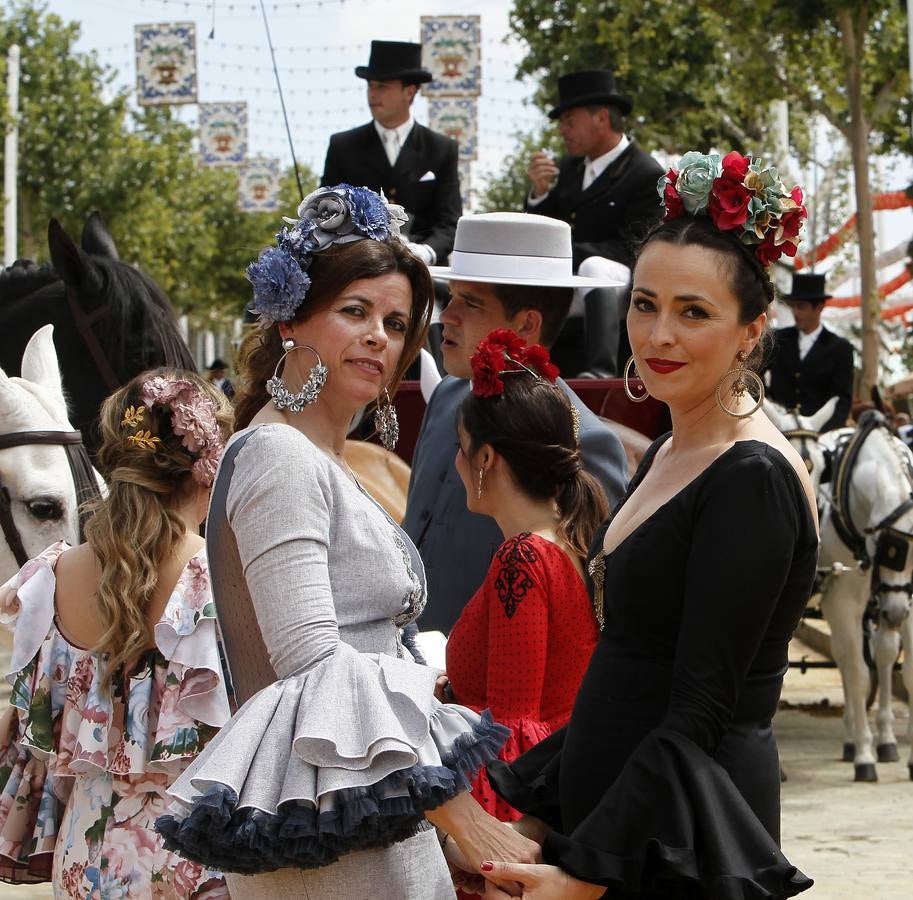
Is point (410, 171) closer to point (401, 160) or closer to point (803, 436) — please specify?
point (401, 160)

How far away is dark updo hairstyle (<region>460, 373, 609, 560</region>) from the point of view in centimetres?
376

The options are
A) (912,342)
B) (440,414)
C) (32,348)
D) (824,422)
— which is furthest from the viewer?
(912,342)

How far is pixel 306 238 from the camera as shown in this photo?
2982 millimetres

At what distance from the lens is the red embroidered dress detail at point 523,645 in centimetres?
344

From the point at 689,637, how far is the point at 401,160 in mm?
6417

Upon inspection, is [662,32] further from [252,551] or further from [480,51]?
[252,551]

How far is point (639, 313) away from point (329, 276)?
60 centimetres

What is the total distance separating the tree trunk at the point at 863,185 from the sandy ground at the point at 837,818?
5894 millimetres

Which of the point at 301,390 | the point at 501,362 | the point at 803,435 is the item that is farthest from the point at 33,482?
the point at 803,435

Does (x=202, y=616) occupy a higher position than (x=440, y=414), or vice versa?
Answer: (x=440, y=414)

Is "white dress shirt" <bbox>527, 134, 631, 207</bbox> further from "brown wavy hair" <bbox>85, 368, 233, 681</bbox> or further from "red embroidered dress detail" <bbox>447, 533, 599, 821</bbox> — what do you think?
"red embroidered dress detail" <bbox>447, 533, 599, 821</bbox>

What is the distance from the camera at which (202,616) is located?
3898 millimetres

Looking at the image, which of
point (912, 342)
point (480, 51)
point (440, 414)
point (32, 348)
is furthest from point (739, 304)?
point (912, 342)

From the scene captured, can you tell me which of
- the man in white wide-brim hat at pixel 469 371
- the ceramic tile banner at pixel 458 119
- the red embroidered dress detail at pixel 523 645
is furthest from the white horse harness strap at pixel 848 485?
the ceramic tile banner at pixel 458 119
